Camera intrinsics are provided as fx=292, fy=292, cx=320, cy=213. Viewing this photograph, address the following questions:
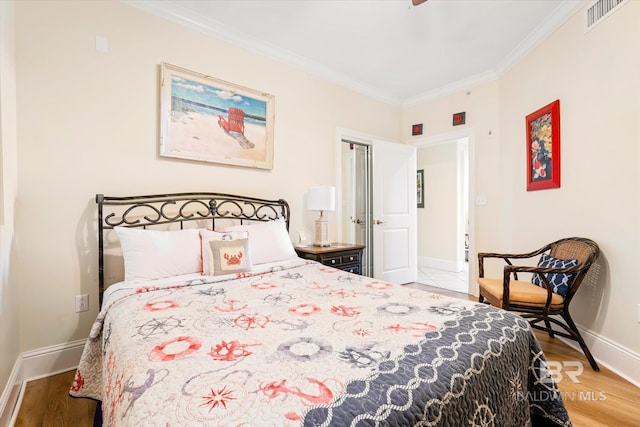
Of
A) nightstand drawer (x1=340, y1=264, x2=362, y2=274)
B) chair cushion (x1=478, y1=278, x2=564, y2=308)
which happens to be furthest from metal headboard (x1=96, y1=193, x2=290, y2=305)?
A: chair cushion (x1=478, y1=278, x2=564, y2=308)

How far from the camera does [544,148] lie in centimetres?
279

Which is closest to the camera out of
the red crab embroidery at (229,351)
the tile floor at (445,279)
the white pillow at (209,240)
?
the red crab embroidery at (229,351)

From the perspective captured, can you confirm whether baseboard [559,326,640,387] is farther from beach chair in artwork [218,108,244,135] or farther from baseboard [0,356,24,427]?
baseboard [0,356,24,427]

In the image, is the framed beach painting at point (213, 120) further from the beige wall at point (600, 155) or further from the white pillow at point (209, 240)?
the beige wall at point (600, 155)

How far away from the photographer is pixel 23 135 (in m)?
1.87

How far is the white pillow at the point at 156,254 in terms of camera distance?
1.81 meters

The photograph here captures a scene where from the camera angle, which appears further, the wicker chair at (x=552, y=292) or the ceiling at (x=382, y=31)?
the ceiling at (x=382, y=31)

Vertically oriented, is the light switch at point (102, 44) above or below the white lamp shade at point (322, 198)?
above

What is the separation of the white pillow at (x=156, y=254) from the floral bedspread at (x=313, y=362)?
0.73 ft

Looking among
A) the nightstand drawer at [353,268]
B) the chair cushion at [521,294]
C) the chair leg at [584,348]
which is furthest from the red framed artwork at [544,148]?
the nightstand drawer at [353,268]

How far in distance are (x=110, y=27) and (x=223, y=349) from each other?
2.52 m

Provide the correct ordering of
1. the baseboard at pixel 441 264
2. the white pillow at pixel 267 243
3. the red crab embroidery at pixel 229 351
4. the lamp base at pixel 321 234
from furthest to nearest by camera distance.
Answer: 1. the baseboard at pixel 441 264
2. the lamp base at pixel 321 234
3. the white pillow at pixel 267 243
4. the red crab embroidery at pixel 229 351

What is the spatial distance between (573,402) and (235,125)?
3135 millimetres

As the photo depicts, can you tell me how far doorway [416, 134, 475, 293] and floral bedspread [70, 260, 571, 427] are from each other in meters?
4.08
